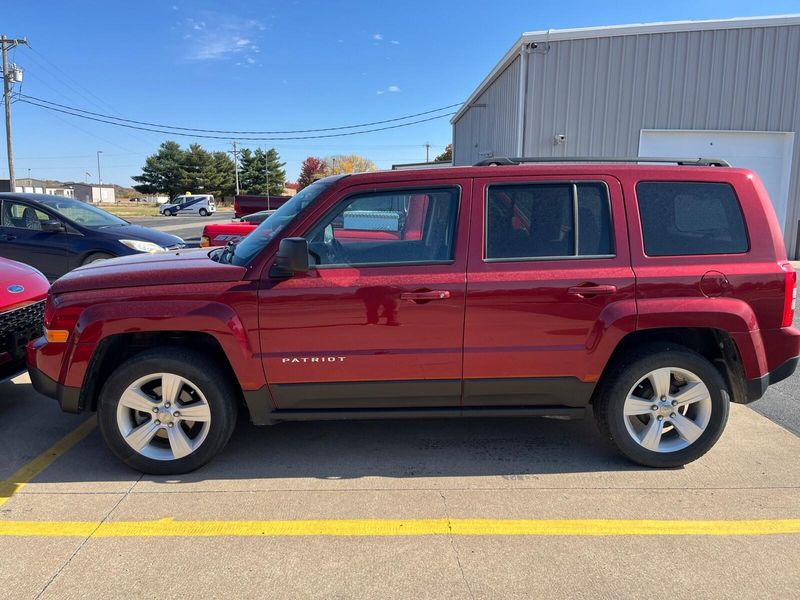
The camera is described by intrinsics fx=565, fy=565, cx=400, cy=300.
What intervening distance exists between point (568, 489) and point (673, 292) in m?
1.30

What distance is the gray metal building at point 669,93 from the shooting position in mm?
12312

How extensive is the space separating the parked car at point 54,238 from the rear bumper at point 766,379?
7.86 m

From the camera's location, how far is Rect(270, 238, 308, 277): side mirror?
3.06 m

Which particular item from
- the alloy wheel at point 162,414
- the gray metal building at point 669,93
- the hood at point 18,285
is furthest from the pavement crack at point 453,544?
the gray metal building at point 669,93

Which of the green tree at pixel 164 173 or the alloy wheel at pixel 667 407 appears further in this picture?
the green tree at pixel 164 173

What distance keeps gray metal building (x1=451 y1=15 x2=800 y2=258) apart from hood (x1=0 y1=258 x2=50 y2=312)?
10.6 metres

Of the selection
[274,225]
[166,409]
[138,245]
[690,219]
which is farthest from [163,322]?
[138,245]

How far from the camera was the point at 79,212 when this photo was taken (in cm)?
892

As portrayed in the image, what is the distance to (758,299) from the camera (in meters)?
3.33

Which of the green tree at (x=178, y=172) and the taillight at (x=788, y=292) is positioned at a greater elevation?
the green tree at (x=178, y=172)

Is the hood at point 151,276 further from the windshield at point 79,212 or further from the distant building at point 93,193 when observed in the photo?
the distant building at point 93,193

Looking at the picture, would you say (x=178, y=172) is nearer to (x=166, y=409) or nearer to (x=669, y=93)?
(x=669, y=93)

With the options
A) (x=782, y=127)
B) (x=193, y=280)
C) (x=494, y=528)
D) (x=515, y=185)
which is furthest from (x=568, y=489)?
(x=782, y=127)

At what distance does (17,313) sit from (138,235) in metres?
4.80
